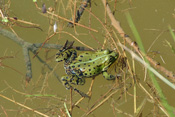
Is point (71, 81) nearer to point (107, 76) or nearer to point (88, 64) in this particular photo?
point (88, 64)

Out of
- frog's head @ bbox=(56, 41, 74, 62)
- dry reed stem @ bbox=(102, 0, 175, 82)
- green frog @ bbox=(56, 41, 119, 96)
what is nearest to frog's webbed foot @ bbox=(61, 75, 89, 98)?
green frog @ bbox=(56, 41, 119, 96)

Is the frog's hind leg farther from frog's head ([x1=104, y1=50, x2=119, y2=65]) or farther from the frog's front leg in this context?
the frog's front leg

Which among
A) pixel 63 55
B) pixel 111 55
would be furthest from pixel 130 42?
pixel 63 55

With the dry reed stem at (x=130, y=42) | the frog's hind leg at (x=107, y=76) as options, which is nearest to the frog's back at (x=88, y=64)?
the frog's hind leg at (x=107, y=76)

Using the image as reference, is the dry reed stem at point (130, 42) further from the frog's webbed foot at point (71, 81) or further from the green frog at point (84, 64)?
the frog's webbed foot at point (71, 81)

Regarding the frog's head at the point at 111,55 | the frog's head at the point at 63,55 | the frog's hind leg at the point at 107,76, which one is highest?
the frog's head at the point at 63,55

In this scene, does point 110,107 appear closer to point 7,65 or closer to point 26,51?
point 26,51

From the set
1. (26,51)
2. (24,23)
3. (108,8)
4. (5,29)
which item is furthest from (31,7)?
(108,8)
